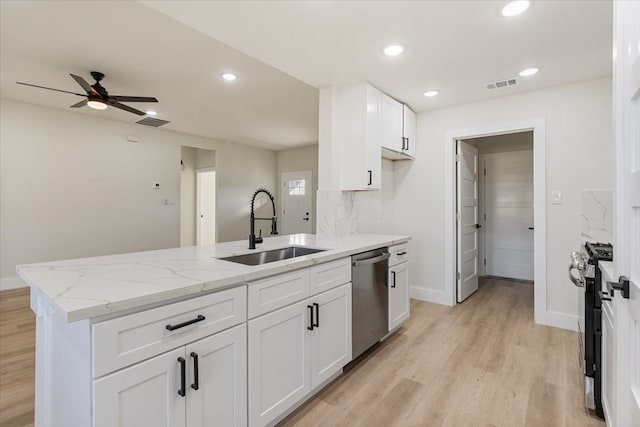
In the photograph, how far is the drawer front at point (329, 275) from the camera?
6.06 feet

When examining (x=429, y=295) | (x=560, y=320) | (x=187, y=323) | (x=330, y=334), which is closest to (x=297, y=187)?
(x=429, y=295)

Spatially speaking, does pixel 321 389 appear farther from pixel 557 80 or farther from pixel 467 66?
pixel 557 80

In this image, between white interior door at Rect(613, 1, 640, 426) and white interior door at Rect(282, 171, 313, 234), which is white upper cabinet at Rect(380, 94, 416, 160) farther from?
white interior door at Rect(282, 171, 313, 234)

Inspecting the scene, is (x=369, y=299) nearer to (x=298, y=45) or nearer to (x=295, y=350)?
(x=295, y=350)

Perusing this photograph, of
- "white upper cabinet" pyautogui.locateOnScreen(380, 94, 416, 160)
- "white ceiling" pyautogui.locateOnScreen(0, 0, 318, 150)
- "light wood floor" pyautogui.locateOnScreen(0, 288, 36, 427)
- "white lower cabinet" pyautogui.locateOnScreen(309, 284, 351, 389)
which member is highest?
"white ceiling" pyautogui.locateOnScreen(0, 0, 318, 150)

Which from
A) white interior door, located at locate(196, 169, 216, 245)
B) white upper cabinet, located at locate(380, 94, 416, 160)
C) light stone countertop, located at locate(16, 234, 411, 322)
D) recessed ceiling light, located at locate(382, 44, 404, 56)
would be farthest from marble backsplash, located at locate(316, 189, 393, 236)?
white interior door, located at locate(196, 169, 216, 245)

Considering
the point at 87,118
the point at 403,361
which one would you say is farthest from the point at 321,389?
the point at 87,118

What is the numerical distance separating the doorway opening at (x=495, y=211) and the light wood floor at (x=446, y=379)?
672mm

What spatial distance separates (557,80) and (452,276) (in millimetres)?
2243

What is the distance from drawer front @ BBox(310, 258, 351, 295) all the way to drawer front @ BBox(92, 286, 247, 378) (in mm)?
534

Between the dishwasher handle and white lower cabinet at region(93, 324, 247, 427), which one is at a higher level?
the dishwasher handle

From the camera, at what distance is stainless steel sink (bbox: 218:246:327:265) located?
6.78 feet

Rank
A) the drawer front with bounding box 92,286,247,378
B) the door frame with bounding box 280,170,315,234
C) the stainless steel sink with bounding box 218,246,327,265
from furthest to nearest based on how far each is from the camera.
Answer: the door frame with bounding box 280,170,315,234 → the stainless steel sink with bounding box 218,246,327,265 → the drawer front with bounding box 92,286,247,378

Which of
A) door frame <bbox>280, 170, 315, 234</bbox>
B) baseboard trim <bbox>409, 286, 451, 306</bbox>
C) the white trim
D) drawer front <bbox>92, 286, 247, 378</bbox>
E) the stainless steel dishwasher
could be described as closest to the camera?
drawer front <bbox>92, 286, 247, 378</bbox>
